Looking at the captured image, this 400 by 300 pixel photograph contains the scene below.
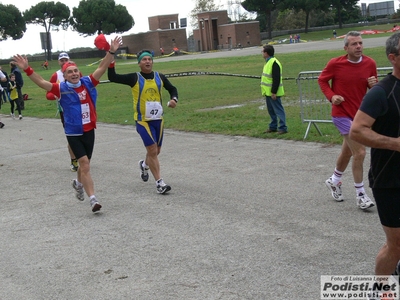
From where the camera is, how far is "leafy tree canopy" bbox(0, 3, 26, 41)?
111m

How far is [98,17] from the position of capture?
120312mm

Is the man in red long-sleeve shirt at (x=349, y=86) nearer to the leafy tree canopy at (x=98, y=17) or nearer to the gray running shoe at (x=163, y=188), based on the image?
the gray running shoe at (x=163, y=188)

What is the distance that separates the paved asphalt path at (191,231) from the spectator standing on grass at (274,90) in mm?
1524

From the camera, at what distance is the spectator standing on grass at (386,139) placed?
409cm

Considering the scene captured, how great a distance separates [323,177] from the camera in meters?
9.25

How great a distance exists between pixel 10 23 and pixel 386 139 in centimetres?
11669

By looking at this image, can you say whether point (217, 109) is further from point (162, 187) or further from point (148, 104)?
point (162, 187)

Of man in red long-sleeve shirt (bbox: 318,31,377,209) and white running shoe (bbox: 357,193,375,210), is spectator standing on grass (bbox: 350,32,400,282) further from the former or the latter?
man in red long-sleeve shirt (bbox: 318,31,377,209)

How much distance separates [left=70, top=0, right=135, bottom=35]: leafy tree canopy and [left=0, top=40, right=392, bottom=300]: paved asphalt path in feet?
366

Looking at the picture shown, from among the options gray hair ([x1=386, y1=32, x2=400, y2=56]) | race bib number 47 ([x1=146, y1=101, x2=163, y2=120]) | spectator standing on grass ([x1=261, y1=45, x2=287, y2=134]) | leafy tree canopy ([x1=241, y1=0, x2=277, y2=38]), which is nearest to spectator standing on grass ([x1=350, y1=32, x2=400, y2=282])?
gray hair ([x1=386, y1=32, x2=400, y2=56])

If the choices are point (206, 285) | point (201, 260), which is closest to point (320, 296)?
point (206, 285)

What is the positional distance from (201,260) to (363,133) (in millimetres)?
2434

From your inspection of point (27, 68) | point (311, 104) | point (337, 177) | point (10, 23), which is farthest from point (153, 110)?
Answer: point (10, 23)

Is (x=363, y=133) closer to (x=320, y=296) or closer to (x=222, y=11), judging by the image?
(x=320, y=296)
